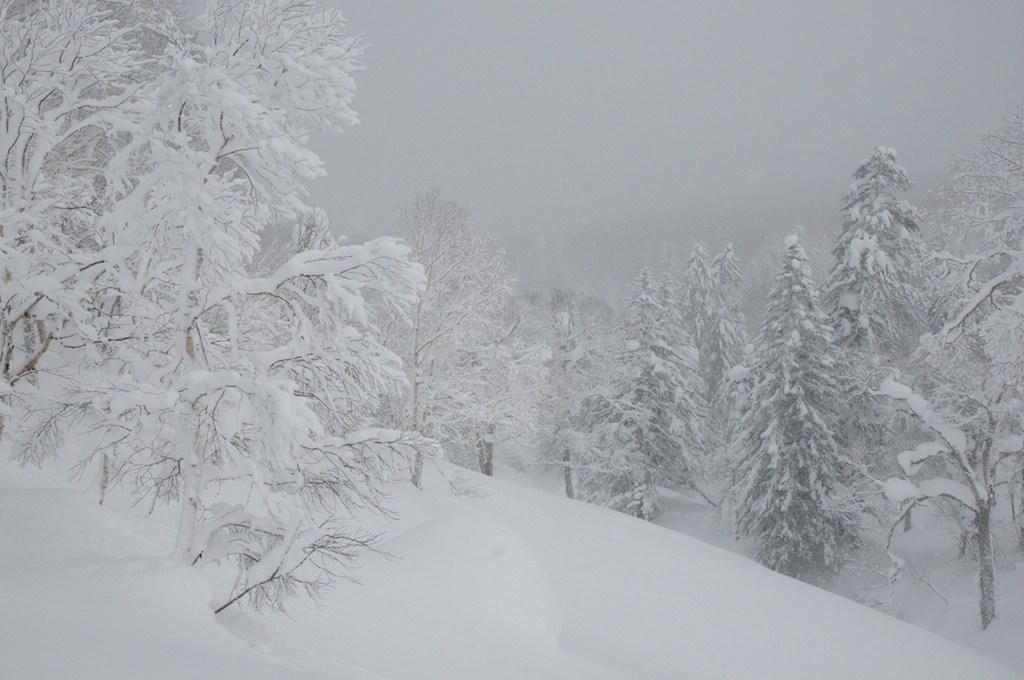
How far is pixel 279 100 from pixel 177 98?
96cm

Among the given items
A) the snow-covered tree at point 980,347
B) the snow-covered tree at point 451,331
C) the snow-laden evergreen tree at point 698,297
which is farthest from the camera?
the snow-laden evergreen tree at point 698,297

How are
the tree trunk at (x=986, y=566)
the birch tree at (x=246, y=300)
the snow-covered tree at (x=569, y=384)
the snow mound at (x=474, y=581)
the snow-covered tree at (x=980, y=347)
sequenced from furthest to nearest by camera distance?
the snow-covered tree at (x=569, y=384)
the tree trunk at (x=986, y=566)
the snow-covered tree at (x=980, y=347)
the snow mound at (x=474, y=581)
the birch tree at (x=246, y=300)

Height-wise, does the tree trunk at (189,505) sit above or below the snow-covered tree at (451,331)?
below

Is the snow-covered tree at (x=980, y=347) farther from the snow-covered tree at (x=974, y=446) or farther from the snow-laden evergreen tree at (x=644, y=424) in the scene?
the snow-laden evergreen tree at (x=644, y=424)

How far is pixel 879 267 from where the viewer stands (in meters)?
21.6

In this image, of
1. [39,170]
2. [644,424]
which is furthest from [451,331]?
[644,424]

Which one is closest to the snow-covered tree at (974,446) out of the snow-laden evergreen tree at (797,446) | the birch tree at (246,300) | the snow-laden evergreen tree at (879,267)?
the snow-laden evergreen tree at (797,446)

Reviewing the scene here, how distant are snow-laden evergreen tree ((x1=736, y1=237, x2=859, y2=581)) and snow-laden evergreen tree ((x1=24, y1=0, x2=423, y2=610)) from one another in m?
18.8

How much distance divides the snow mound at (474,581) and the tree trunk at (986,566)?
39.3 ft

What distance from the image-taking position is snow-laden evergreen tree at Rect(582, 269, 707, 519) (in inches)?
1055

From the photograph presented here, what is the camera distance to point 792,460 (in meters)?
21.3

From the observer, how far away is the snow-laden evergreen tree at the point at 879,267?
21.9 m

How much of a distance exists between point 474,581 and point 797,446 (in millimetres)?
16083

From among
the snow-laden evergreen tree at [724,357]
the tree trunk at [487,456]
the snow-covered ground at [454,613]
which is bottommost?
the snow-covered ground at [454,613]
